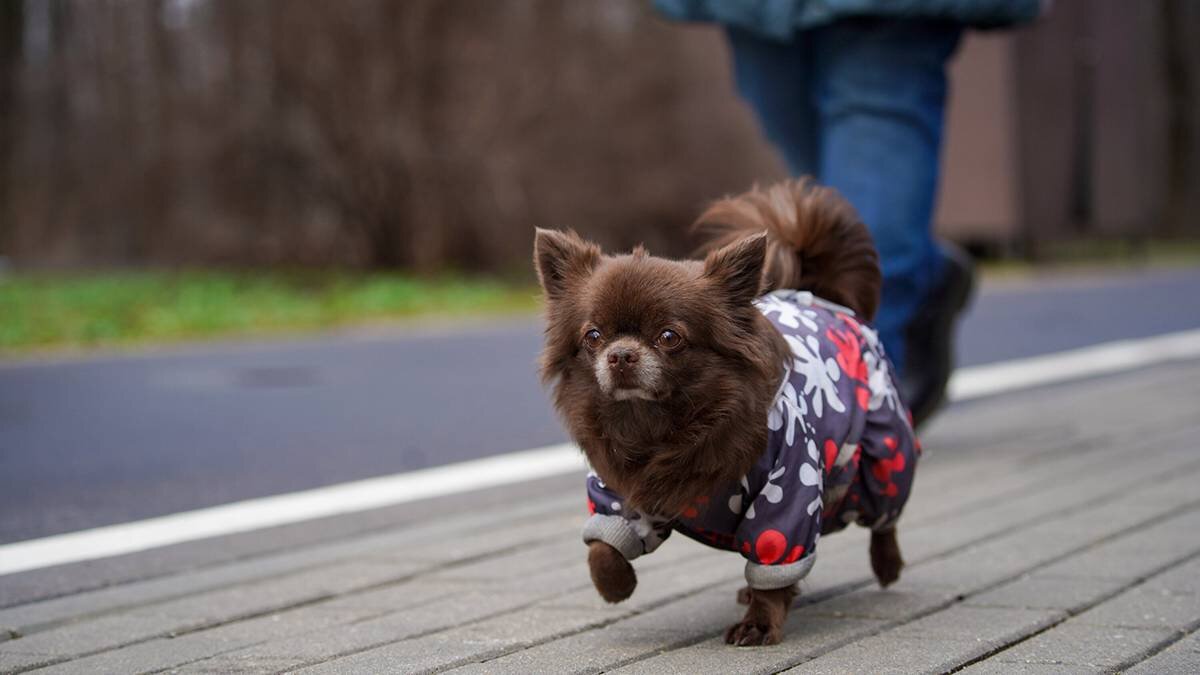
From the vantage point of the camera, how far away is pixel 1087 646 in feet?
10.2

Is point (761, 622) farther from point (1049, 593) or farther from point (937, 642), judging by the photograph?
point (1049, 593)

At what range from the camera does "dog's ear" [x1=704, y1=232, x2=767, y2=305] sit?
3170 millimetres

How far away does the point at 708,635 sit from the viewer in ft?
11.1

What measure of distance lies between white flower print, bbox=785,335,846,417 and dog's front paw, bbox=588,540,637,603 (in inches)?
20.2

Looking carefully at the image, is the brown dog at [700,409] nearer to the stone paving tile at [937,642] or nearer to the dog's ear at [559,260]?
the dog's ear at [559,260]

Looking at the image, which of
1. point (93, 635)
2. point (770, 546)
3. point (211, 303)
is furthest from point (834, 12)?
point (211, 303)

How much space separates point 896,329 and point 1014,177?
16054mm

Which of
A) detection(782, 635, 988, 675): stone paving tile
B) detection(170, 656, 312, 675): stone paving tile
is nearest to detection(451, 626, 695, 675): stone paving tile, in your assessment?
detection(170, 656, 312, 675): stone paving tile

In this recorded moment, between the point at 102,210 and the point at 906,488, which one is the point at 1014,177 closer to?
the point at 102,210

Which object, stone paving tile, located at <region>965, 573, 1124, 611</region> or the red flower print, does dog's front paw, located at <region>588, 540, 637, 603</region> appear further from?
stone paving tile, located at <region>965, 573, 1124, 611</region>

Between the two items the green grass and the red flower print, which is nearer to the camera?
the red flower print

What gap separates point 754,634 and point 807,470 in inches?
13.6

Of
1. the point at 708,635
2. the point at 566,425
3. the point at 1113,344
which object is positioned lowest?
the point at 1113,344

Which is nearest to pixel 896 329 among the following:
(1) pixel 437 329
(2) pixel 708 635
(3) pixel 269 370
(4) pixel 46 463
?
(2) pixel 708 635
